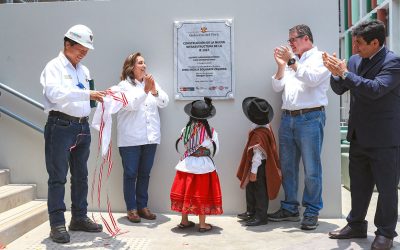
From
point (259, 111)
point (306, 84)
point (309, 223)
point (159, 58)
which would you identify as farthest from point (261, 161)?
point (159, 58)

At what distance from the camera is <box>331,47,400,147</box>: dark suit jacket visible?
11.6 feet

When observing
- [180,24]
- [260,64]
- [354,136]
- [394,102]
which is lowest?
[354,136]

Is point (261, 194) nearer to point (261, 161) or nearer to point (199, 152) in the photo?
point (261, 161)

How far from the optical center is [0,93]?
535cm

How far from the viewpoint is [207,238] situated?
166 inches

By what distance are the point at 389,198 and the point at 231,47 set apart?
231cm

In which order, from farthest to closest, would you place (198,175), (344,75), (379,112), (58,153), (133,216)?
(133,216)
(198,175)
(58,153)
(379,112)
(344,75)

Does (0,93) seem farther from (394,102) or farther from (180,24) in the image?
(394,102)

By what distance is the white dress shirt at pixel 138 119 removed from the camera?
474cm

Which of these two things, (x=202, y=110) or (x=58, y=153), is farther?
(x=202, y=110)

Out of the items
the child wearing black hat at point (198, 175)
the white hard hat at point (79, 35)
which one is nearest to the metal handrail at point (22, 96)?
the white hard hat at point (79, 35)

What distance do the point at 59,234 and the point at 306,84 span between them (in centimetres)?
274

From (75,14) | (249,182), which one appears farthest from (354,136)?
(75,14)

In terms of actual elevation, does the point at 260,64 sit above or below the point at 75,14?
below
